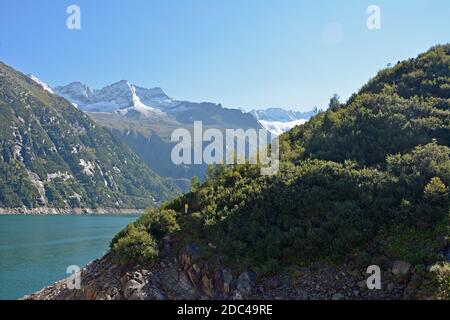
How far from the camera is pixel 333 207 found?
19.9 metres

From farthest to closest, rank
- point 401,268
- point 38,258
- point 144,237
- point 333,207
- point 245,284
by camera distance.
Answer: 1. point 38,258
2. point 144,237
3. point 333,207
4. point 245,284
5. point 401,268

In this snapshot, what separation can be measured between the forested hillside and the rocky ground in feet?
1.77

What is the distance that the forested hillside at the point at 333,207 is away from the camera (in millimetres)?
17984

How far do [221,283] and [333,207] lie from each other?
649 centimetres

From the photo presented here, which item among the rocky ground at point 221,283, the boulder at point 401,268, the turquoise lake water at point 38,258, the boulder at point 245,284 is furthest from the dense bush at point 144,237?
the turquoise lake water at point 38,258

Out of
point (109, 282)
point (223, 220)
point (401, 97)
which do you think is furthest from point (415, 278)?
point (401, 97)

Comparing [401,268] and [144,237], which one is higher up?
[144,237]

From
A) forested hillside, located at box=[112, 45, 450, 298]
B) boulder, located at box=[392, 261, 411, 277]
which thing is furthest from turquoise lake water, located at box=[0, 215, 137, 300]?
boulder, located at box=[392, 261, 411, 277]

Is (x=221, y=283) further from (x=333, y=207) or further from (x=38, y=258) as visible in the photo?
(x=38, y=258)

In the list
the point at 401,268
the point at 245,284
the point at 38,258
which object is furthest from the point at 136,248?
the point at 38,258

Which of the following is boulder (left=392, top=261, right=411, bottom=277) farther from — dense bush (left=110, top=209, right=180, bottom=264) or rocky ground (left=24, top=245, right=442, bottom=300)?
dense bush (left=110, top=209, right=180, bottom=264)
